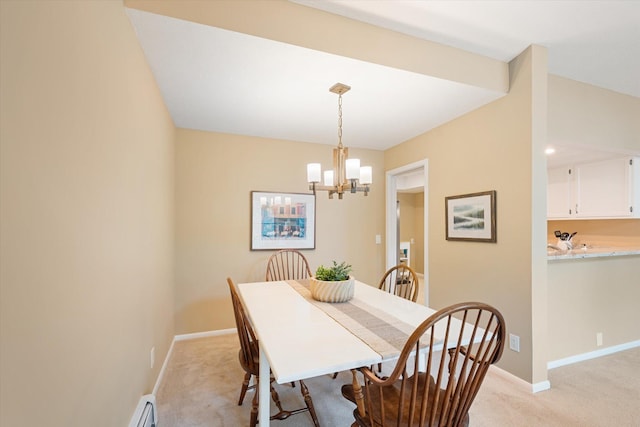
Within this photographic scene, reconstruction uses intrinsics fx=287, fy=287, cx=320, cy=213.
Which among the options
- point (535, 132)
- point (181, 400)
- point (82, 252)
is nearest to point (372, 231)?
point (535, 132)

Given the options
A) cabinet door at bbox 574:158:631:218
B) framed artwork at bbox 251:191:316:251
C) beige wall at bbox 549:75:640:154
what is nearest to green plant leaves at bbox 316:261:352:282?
framed artwork at bbox 251:191:316:251

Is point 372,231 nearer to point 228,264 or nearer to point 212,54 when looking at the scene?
point 228,264

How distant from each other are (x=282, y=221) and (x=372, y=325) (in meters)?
2.29

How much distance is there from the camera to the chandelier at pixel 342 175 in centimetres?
208

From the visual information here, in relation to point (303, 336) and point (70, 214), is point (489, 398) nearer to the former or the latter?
point (303, 336)

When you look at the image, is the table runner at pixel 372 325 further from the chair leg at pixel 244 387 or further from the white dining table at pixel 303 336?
the chair leg at pixel 244 387

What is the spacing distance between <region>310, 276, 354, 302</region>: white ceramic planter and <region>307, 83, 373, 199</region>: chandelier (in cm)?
68

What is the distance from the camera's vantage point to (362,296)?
2.20 m

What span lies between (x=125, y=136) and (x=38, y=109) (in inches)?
32.0

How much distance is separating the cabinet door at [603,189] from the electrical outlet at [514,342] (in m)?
2.24

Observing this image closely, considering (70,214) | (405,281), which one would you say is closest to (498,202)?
(405,281)

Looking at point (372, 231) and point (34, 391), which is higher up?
point (372, 231)

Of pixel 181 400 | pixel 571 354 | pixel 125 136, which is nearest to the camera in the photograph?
pixel 125 136

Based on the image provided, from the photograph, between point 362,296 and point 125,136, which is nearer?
point 125,136
